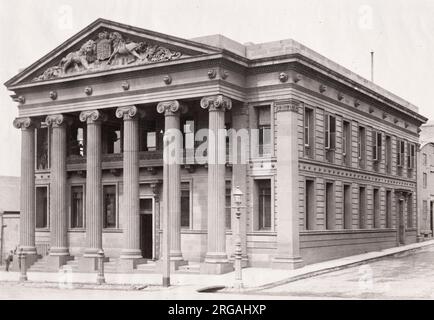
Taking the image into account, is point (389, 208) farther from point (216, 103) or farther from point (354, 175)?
point (216, 103)

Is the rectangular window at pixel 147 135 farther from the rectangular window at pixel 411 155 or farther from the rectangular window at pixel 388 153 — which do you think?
the rectangular window at pixel 411 155

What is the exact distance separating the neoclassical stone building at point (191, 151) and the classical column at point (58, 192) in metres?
0.06

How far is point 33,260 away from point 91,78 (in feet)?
33.4

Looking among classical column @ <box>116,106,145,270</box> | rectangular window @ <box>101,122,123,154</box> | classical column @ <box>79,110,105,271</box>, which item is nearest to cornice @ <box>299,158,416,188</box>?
classical column @ <box>116,106,145,270</box>

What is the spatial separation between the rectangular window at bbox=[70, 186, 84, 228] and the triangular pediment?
657 centimetres

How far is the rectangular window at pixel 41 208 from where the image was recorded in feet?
134

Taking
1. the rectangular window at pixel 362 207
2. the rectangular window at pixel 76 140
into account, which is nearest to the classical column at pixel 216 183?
the rectangular window at pixel 76 140

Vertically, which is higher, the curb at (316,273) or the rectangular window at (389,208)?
the rectangular window at (389,208)

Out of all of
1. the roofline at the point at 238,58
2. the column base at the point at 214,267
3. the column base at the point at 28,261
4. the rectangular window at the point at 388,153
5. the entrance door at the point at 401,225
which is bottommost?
the column base at the point at 28,261

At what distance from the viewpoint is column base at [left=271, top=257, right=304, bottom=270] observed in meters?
32.0

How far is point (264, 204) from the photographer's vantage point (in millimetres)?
33938

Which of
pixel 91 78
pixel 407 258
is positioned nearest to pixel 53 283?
pixel 91 78

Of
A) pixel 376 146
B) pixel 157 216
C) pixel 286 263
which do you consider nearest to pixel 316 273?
pixel 286 263
